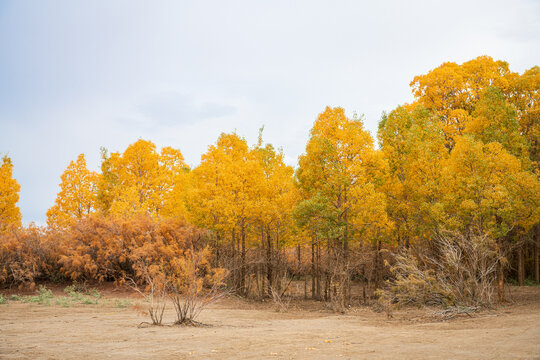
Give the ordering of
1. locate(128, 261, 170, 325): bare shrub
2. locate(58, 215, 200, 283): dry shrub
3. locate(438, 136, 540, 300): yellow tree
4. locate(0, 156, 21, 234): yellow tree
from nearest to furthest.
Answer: locate(128, 261, 170, 325): bare shrub, locate(438, 136, 540, 300): yellow tree, locate(58, 215, 200, 283): dry shrub, locate(0, 156, 21, 234): yellow tree

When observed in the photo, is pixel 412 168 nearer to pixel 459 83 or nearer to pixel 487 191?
pixel 487 191

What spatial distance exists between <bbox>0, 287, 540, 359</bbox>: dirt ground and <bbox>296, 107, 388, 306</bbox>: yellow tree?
174 inches

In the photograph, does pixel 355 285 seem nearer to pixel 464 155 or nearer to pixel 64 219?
pixel 464 155

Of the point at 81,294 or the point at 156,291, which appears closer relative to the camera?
the point at 156,291

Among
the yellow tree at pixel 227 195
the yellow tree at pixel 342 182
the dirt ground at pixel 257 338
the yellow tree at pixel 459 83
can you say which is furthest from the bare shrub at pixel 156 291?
the yellow tree at pixel 459 83

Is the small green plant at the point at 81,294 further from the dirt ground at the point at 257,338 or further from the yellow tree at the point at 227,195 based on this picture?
the yellow tree at the point at 227,195

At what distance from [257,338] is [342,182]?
31.9 feet

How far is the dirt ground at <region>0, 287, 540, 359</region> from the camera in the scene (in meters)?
7.23

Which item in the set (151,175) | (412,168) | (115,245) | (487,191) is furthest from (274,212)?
(151,175)

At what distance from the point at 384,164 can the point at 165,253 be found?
1119 cm

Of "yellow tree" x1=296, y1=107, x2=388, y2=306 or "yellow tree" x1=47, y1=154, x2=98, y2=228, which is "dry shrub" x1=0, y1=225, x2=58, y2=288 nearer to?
"yellow tree" x1=47, y1=154, x2=98, y2=228

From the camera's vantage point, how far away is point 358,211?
1811cm

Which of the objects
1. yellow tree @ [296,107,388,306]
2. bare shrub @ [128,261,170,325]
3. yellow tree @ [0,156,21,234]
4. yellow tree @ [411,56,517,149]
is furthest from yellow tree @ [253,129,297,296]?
yellow tree @ [0,156,21,234]

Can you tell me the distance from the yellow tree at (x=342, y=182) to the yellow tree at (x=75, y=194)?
696 inches
